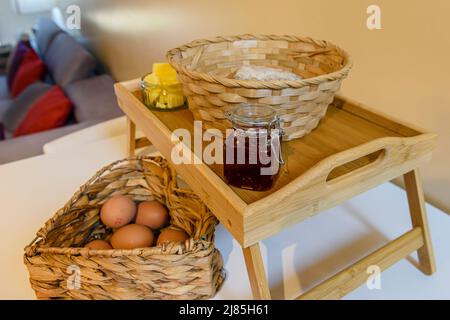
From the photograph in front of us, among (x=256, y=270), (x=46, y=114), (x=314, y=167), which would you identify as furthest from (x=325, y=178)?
(x=46, y=114)

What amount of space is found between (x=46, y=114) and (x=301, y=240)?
5.79 ft

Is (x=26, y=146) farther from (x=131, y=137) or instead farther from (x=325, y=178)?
(x=325, y=178)

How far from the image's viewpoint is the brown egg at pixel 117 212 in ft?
2.59

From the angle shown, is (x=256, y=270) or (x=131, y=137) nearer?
(x=256, y=270)

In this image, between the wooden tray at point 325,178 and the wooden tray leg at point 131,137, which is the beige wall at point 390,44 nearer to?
the wooden tray at point 325,178

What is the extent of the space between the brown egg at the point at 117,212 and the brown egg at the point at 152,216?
2 cm

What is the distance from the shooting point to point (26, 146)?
180cm

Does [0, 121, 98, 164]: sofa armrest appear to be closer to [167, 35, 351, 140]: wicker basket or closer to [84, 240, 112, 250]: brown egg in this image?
[84, 240, 112, 250]: brown egg

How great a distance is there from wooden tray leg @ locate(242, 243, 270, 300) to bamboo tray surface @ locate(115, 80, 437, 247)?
26mm

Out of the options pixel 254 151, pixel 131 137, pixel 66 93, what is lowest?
pixel 66 93

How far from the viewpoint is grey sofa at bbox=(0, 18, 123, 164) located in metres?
1.84

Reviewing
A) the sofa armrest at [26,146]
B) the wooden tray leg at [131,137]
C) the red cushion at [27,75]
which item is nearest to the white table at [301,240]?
the wooden tray leg at [131,137]

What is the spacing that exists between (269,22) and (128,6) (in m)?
1.13

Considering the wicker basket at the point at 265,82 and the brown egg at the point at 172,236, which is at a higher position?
the wicker basket at the point at 265,82
